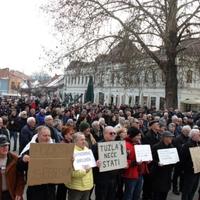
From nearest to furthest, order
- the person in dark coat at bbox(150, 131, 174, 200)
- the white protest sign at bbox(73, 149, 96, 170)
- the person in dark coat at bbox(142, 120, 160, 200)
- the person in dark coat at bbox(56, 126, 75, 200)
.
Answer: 1. the white protest sign at bbox(73, 149, 96, 170)
2. the person in dark coat at bbox(56, 126, 75, 200)
3. the person in dark coat at bbox(150, 131, 174, 200)
4. the person in dark coat at bbox(142, 120, 160, 200)

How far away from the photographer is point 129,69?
2223 cm

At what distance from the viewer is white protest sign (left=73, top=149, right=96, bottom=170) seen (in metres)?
6.17

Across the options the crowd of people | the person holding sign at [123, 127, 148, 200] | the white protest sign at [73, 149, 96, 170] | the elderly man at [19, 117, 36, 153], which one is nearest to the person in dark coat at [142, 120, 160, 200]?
the crowd of people

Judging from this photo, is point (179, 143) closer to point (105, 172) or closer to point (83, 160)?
point (105, 172)

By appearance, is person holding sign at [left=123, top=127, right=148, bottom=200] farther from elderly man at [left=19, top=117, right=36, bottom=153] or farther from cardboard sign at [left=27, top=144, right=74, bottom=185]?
elderly man at [left=19, top=117, right=36, bottom=153]

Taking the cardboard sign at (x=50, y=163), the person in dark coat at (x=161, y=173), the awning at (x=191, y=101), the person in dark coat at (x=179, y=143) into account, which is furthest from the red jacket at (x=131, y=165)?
the awning at (x=191, y=101)

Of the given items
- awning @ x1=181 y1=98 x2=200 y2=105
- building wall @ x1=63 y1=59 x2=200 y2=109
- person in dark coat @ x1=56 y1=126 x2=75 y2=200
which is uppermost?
building wall @ x1=63 y1=59 x2=200 y2=109

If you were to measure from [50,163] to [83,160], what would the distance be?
611mm

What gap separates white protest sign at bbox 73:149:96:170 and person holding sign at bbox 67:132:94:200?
40mm

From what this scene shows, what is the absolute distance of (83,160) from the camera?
6.29 metres

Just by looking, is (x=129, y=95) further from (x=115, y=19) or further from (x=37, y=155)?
(x=37, y=155)

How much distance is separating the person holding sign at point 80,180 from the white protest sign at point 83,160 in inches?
1.6

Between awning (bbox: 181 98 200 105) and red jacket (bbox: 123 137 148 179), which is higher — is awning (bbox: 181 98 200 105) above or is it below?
above

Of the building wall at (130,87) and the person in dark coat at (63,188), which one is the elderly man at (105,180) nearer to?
the person in dark coat at (63,188)
